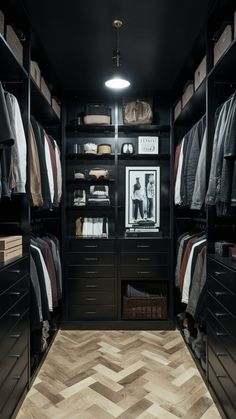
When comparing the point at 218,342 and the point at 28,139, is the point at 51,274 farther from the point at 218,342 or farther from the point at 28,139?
the point at 218,342

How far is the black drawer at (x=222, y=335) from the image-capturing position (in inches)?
67.4

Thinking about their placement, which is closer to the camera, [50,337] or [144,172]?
[50,337]

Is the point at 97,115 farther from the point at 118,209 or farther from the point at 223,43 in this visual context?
the point at 223,43

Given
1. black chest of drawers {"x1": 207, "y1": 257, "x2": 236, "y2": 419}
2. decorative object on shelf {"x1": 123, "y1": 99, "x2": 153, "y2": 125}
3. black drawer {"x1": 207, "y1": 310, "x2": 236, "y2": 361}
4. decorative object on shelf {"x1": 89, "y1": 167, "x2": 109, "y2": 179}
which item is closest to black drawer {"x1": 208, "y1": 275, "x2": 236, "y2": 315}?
black chest of drawers {"x1": 207, "y1": 257, "x2": 236, "y2": 419}

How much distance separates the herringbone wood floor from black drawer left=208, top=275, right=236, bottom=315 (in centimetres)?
72

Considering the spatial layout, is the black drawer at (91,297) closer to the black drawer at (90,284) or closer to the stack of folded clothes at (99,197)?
the black drawer at (90,284)

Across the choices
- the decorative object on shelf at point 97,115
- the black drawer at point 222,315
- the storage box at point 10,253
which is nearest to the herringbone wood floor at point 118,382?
the black drawer at point 222,315

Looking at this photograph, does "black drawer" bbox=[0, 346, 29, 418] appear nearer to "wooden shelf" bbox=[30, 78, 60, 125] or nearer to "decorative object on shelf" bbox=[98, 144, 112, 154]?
"wooden shelf" bbox=[30, 78, 60, 125]

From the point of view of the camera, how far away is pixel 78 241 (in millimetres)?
3502

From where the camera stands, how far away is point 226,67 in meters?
2.04

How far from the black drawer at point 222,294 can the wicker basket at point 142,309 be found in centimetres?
143

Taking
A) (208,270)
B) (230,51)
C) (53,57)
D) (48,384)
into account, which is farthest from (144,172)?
(48,384)

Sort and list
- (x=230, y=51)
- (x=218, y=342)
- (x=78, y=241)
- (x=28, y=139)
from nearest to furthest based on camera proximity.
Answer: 1. (x=230, y=51)
2. (x=218, y=342)
3. (x=28, y=139)
4. (x=78, y=241)

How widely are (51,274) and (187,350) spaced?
1.38 metres
